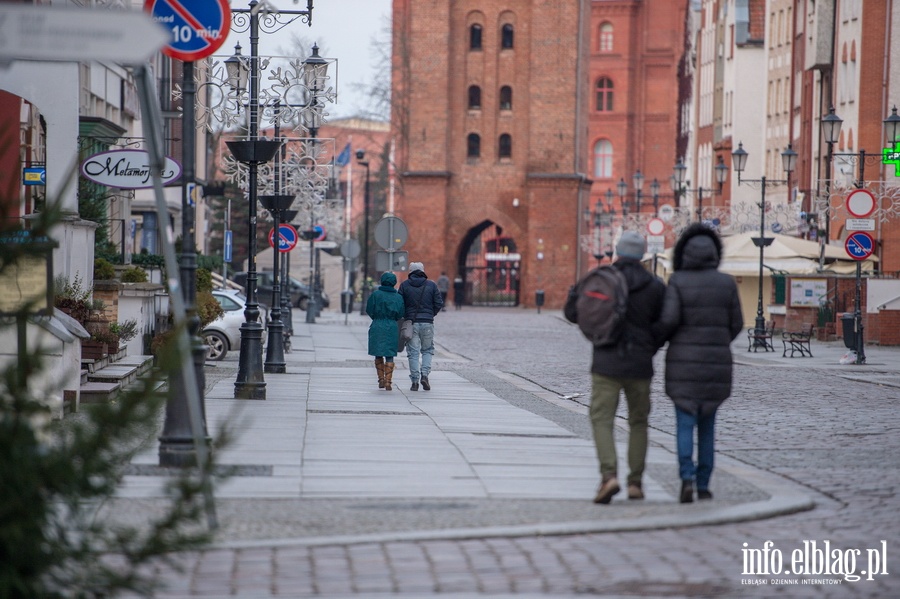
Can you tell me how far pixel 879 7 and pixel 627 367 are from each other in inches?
1880

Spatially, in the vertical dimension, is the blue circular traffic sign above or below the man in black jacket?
above

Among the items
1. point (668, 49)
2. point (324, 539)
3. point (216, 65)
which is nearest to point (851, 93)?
point (216, 65)

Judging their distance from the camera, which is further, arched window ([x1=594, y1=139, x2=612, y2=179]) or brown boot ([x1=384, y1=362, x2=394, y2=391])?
arched window ([x1=594, y1=139, x2=612, y2=179])

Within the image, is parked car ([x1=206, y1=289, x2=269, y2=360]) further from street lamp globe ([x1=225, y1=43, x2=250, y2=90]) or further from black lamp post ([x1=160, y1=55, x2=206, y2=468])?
black lamp post ([x1=160, y1=55, x2=206, y2=468])

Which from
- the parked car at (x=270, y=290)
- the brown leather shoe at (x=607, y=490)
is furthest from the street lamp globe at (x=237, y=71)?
the parked car at (x=270, y=290)

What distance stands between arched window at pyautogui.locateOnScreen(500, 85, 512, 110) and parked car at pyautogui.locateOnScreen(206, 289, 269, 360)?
168 ft

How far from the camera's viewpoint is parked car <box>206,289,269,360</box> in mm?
28516

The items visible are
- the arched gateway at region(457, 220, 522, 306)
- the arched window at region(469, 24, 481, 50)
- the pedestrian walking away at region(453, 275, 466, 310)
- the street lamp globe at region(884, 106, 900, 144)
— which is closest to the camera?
the street lamp globe at region(884, 106, 900, 144)

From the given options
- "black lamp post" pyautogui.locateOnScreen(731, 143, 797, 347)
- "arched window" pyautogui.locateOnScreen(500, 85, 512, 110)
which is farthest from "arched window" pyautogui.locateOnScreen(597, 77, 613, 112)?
"black lamp post" pyautogui.locateOnScreen(731, 143, 797, 347)

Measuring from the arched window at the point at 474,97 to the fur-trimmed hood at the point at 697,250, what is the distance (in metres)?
70.4

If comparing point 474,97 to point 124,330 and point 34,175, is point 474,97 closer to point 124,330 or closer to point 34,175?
point 34,175

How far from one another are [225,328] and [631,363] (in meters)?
19.9

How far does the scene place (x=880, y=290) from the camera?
38656 mm

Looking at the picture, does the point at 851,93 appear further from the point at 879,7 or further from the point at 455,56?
the point at 455,56
